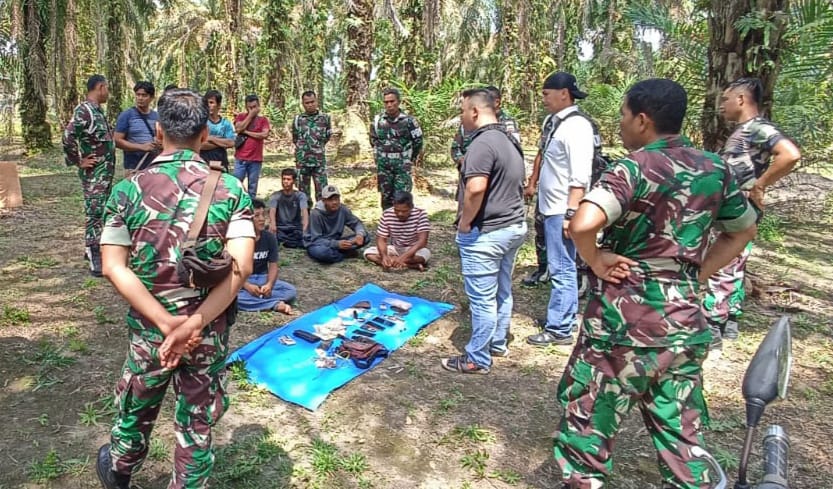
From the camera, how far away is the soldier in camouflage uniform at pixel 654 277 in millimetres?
2010

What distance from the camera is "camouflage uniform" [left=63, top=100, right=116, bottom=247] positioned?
16.8ft

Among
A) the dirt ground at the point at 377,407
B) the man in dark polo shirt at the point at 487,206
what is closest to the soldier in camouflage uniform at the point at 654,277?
the dirt ground at the point at 377,407

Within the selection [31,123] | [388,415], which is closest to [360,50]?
[31,123]

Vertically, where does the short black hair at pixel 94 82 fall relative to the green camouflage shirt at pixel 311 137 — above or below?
above

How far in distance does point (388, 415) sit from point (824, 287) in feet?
16.3

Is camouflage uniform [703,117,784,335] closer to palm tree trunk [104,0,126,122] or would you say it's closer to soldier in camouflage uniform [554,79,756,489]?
soldier in camouflage uniform [554,79,756,489]

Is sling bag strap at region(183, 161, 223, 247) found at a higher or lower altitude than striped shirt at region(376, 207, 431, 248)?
higher

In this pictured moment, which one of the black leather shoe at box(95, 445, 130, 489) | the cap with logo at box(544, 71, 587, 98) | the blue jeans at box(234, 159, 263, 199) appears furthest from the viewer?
the blue jeans at box(234, 159, 263, 199)

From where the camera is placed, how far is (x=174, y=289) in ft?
6.78

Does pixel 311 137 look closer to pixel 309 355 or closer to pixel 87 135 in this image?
pixel 87 135

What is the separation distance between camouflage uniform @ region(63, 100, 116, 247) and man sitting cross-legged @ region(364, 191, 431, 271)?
2.70 m

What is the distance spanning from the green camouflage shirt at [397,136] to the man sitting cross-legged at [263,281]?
2629mm

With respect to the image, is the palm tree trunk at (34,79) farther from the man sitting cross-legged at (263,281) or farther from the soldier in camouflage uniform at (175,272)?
the soldier in camouflage uniform at (175,272)

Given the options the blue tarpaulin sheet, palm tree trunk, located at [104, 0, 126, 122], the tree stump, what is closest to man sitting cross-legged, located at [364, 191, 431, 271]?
the blue tarpaulin sheet
